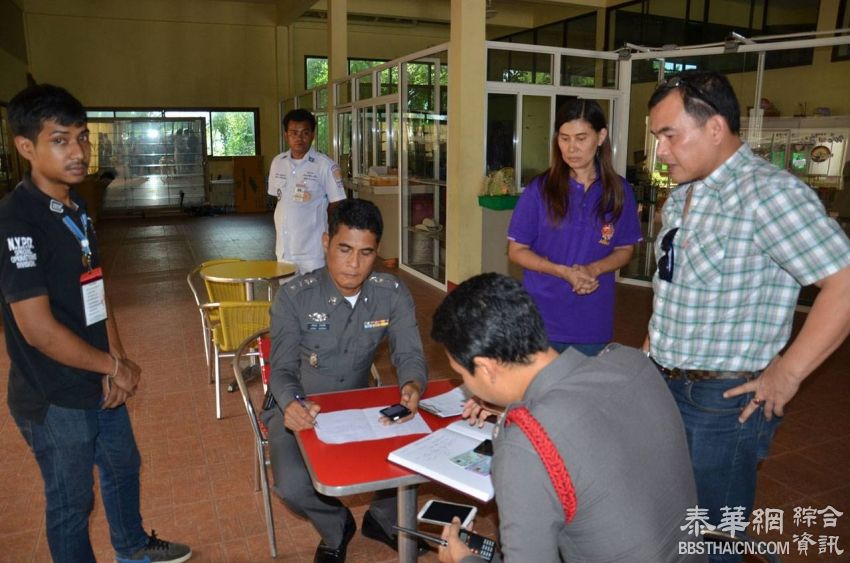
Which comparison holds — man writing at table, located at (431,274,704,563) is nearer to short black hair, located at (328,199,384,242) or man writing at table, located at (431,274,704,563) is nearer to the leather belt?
the leather belt

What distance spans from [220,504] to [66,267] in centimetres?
146

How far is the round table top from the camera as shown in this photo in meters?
3.76

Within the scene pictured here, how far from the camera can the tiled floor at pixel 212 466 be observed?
2.54 meters

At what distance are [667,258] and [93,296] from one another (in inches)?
64.7

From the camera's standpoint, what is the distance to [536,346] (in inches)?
46.9

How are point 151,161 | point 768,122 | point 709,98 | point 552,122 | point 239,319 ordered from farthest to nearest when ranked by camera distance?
point 151,161, point 552,122, point 768,122, point 239,319, point 709,98

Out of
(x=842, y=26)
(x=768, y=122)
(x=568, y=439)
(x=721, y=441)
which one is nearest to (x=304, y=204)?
(x=721, y=441)

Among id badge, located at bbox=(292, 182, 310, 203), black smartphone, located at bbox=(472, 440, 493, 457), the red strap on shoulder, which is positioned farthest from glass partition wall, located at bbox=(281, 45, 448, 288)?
the red strap on shoulder

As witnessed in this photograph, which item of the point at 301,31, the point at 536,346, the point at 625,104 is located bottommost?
the point at 536,346

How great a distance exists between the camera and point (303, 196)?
4.38 m

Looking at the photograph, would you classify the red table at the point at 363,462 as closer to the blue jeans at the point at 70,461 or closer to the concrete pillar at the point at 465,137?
the blue jeans at the point at 70,461

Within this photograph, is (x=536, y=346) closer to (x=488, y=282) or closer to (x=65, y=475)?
(x=488, y=282)

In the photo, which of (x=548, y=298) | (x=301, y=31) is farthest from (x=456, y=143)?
(x=301, y=31)

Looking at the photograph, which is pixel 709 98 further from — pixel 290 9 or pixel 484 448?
pixel 290 9
